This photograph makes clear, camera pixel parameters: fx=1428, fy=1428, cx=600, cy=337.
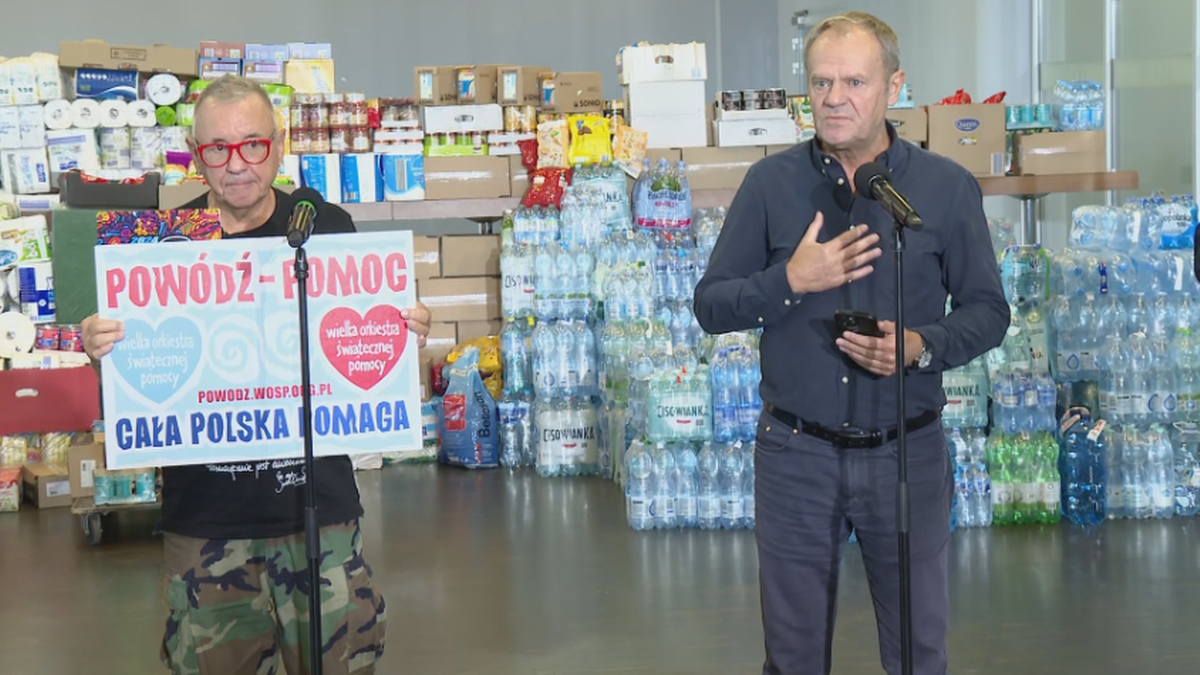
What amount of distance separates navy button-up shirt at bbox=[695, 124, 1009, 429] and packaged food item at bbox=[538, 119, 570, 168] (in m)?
6.01

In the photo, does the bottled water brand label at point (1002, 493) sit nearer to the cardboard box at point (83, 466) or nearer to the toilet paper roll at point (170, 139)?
the cardboard box at point (83, 466)

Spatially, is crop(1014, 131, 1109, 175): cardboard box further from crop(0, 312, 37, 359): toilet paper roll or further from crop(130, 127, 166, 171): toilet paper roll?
crop(0, 312, 37, 359): toilet paper roll

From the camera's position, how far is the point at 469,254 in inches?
361

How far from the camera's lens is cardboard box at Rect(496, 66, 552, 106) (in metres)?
9.09

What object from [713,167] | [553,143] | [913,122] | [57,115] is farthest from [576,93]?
[57,115]

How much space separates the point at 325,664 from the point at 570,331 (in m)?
5.46

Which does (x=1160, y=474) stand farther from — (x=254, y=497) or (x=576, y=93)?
(x=254, y=497)

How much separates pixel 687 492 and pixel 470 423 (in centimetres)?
218

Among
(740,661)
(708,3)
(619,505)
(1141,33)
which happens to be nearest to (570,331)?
(619,505)

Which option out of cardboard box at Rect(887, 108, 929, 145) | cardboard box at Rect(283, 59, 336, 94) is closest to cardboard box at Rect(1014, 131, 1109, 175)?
cardboard box at Rect(887, 108, 929, 145)

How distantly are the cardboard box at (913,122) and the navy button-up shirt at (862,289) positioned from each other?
6.09 meters

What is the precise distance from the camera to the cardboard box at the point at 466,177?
9102 millimetres

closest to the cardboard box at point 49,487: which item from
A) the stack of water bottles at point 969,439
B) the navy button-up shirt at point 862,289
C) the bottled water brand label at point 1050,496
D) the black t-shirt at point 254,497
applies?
the stack of water bottles at point 969,439

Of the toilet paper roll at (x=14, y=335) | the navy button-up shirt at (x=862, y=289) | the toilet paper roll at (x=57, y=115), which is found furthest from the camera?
the toilet paper roll at (x=57, y=115)
